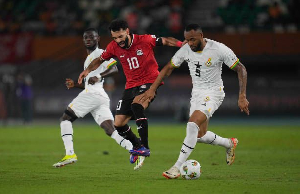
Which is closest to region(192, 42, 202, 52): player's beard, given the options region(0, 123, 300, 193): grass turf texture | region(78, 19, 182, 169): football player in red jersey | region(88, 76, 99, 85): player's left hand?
Answer: region(78, 19, 182, 169): football player in red jersey

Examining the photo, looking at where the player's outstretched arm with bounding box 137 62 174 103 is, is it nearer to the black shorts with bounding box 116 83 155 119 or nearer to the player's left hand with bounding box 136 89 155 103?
the player's left hand with bounding box 136 89 155 103

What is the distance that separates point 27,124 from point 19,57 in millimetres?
4829

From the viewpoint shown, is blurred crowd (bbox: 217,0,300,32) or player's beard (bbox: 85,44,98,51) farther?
blurred crowd (bbox: 217,0,300,32)

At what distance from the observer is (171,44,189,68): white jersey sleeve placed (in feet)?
31.2

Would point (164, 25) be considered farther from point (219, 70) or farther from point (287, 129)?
point (219, 70)

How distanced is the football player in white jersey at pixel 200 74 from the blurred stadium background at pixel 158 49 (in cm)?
1711

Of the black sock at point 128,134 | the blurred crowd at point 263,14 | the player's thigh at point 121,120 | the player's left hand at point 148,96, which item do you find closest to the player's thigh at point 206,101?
the player's left hand at point 148,96

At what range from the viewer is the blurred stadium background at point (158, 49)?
27703 millimetres

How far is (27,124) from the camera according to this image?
2688 cm

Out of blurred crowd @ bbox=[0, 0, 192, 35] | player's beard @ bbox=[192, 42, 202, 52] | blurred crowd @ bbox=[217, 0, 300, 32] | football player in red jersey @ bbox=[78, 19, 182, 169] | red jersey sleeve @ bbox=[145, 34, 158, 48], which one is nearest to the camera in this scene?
player's beard @ bbox=[192, 42, 202, 52]

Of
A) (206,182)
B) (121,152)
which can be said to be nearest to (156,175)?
(206,182)

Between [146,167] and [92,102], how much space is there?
66.9 inches

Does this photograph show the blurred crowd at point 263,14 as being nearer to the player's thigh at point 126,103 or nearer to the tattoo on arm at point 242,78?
the player's thigh at point 126,103

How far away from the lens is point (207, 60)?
966cm
